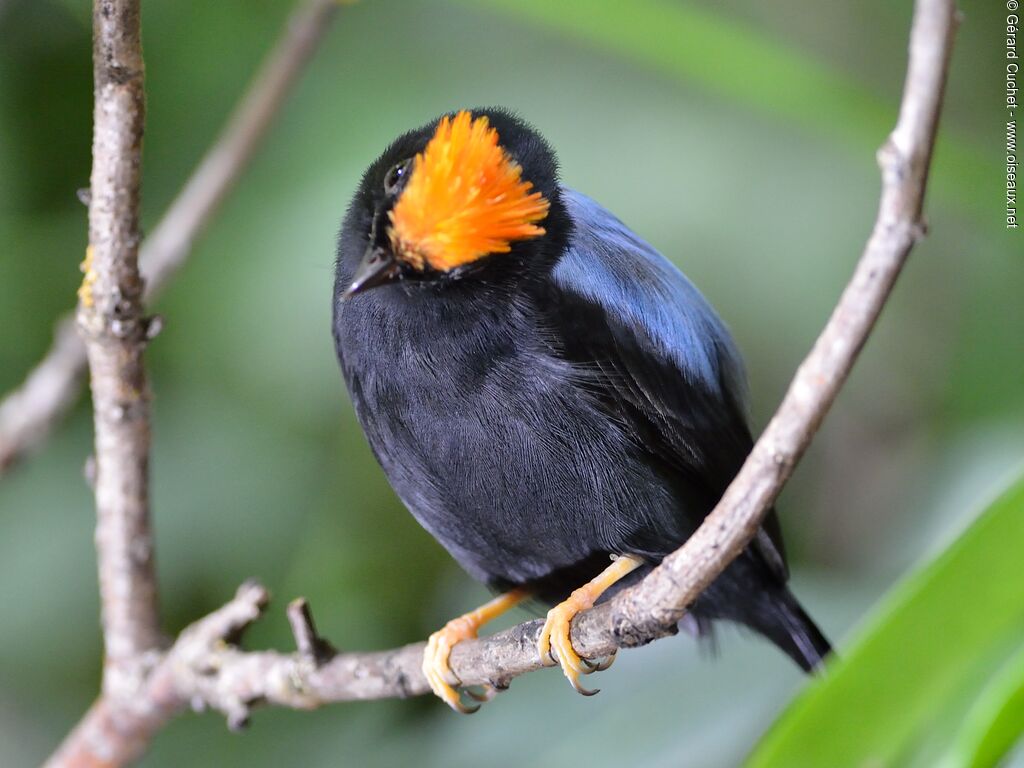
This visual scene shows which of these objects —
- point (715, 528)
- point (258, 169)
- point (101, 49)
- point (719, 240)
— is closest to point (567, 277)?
point (715, 528)

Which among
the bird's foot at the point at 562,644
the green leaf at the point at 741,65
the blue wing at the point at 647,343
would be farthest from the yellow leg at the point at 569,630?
the green leaf at the point at 741,65

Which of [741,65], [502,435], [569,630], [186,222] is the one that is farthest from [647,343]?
[186,222]

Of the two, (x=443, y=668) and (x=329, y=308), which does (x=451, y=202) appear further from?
(x=329, y=308)

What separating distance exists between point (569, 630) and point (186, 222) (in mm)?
858

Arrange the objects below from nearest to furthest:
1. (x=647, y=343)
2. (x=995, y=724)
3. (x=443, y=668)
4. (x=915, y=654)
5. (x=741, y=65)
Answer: (x=995, y=724)
(x=915, y=654)
(x=647, y=343)
(x=443, y=668)
(x=741, y=65)

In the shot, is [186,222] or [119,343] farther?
[186,222]

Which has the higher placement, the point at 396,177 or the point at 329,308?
the point at 329,308

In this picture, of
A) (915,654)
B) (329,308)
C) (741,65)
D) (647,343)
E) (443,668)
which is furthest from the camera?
(329,308)

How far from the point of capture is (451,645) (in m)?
1.22

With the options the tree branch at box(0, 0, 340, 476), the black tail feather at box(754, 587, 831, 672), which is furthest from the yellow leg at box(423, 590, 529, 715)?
the tree branch at box(0, 0, 340, 476)

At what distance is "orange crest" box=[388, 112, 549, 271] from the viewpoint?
0.83 m

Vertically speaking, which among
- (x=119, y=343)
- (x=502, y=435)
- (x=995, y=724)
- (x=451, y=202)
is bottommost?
(x=995, y=724)

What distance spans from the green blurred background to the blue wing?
1.22 feet

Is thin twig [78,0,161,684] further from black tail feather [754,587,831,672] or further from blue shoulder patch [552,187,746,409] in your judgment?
black tail feather [754,587,831,672]
